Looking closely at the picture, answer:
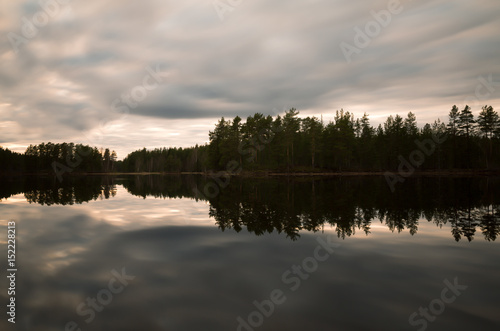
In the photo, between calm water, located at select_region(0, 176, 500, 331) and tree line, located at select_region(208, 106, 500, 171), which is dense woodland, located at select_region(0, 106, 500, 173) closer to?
tree line, located at select_region(208, 106, 500, 171)

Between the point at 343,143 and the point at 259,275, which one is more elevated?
the point at 343,143

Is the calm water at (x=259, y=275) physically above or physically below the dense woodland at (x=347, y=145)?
below

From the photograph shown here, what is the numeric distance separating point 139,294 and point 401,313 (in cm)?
584

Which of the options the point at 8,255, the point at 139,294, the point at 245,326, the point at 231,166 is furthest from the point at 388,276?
the point at 231,166

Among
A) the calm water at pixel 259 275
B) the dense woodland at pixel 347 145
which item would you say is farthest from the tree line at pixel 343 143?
the calm water at pixel 259 275

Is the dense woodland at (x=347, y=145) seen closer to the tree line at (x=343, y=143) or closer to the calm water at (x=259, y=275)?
the tree line at (x=343, y=143)

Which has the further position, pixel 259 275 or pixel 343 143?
pixel 343 143

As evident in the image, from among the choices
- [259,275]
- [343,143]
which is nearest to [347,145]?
[343,143]

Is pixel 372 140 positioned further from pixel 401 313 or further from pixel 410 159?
pixel 401 313

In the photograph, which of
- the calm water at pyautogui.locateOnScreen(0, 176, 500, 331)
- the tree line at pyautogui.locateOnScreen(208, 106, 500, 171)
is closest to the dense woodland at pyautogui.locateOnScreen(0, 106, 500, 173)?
the tree line at pyautogui.locateOnScreen(208, 106, 500, 171)

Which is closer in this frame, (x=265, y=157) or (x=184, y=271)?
(x=184, y=271)

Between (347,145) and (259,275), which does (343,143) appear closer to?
(347,145)

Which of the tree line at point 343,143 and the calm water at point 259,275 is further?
the tree line at point 343,143

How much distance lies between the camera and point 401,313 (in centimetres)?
570
